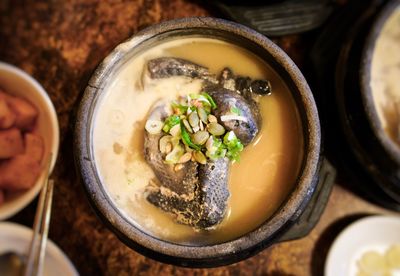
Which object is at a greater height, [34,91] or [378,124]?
[378,124]

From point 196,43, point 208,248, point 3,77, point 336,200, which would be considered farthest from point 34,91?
point 336,200

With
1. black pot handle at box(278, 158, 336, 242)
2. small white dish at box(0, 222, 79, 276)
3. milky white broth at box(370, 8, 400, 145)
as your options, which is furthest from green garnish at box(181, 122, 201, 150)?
milky white broth at box(370, 8, 400, 145)

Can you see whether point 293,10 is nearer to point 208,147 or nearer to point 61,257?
point 208,147

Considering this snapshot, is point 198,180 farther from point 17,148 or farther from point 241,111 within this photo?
point 17,148

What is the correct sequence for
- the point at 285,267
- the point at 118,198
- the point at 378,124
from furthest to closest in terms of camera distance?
the point at 285,267
the point at 378,124
the point at 118,198

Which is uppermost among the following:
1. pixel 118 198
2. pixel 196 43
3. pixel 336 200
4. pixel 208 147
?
pixel 196 43
